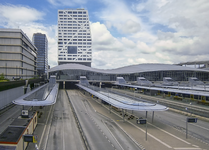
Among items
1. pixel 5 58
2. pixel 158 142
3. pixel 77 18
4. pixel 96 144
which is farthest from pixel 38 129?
pixel 77 18

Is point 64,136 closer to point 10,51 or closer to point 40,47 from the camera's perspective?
point 10,51

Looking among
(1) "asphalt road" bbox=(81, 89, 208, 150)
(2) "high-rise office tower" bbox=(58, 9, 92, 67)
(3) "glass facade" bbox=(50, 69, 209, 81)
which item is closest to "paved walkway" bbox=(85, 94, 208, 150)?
(1) "asphalt road" bbox=(81, 89, 208, 150)

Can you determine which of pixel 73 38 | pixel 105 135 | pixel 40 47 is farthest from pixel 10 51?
pixel 40 47

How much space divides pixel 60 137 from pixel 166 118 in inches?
760

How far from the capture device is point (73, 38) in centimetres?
15400

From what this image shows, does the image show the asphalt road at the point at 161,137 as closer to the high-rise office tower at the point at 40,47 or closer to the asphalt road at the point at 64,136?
the asphalt road at the point at 64,136

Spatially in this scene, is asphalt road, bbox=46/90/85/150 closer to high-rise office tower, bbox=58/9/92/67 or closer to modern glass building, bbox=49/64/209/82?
modern glass building, bbox=49/64/209/82

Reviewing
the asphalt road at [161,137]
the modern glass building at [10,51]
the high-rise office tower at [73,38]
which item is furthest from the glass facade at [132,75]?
the asphalt road at [161,137]

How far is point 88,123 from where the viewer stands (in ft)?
89.2

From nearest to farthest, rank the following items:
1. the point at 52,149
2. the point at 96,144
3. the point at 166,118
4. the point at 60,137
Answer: the point at 52,149 < the point at 96,144 < the point at 60,137 < the point at 166,118

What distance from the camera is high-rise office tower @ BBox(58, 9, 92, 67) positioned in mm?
152875

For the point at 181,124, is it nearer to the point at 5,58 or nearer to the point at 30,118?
the point at 30,118

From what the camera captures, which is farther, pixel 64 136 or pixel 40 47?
pixel 40 47

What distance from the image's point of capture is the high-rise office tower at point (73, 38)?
502ft
